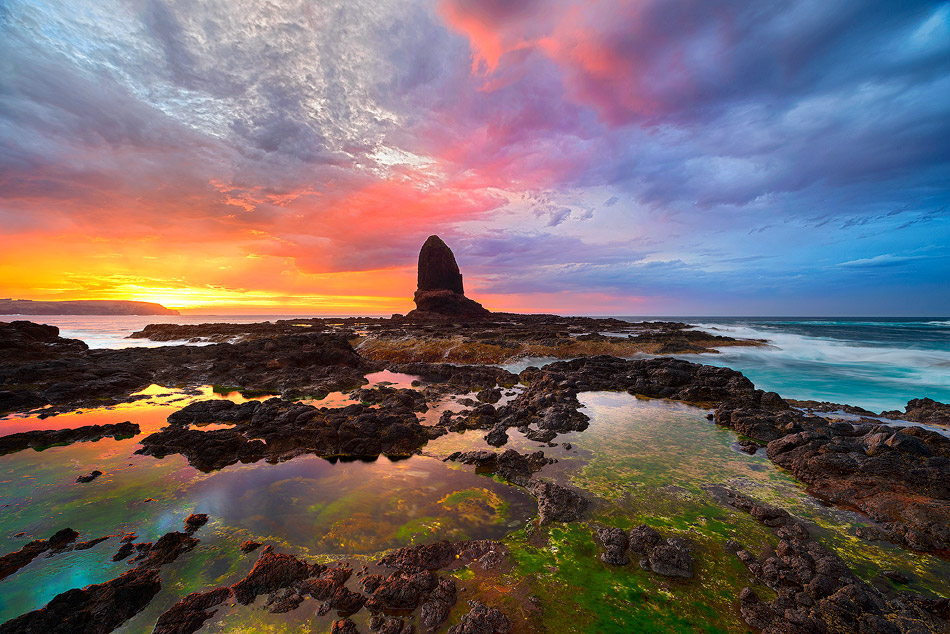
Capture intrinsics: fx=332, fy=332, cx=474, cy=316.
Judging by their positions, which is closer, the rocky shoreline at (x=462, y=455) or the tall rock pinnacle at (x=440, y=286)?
the rocky shoreline at (x=462, y=455)

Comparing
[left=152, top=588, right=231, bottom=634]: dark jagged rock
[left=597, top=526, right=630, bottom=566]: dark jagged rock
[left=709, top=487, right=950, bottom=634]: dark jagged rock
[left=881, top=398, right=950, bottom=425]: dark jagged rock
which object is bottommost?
[left=152, top=588, right=231, bottom=634]: dark jagged rock

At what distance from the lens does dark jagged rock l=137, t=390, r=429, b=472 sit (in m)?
11.9

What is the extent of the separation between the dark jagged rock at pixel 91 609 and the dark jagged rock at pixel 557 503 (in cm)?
784

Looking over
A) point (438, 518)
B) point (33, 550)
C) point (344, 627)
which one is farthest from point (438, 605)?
point (33, 550)

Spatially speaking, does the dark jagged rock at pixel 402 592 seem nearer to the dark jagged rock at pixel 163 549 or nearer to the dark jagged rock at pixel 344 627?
the dark jagged rock at pixel 344 627

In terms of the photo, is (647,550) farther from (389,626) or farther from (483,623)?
(389,626)

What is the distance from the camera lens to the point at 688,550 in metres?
6.98

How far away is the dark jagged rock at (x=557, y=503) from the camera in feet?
27.2

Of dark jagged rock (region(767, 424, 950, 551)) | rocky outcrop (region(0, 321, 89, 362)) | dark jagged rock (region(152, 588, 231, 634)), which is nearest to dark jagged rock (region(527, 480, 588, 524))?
dark jagged rock (region(152, 588, 231, 634))

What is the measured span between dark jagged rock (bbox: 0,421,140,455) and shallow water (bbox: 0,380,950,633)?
84 cm

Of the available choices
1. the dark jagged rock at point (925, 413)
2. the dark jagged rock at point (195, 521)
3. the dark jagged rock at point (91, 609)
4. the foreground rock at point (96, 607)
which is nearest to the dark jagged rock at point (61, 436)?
the dark jagged rock at point (195, 521)

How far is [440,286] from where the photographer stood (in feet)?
303

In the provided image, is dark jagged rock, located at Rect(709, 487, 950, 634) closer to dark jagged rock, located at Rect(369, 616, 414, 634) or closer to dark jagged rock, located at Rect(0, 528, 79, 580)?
dark jagged rock, located at Rect(369, 616, 414, 634)

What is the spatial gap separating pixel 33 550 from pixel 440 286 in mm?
86422
